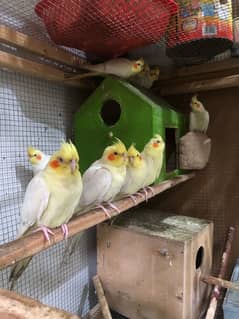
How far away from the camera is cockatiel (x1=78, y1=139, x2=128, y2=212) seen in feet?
3.13

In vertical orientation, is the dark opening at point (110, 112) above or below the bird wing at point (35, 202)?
above

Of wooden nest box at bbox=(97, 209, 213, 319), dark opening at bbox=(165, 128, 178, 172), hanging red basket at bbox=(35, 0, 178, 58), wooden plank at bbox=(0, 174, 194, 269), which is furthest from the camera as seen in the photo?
dark opening at bbox=(165, 128, 178, 172)

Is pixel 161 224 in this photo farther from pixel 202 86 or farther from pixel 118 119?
pixel 202 86

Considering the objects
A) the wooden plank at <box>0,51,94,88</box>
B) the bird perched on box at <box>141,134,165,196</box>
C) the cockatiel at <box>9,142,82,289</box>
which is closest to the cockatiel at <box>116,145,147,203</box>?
the bird perched on box at <box>141,134,165,196</box>

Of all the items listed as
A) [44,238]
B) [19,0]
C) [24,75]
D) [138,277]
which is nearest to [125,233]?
[138,277]

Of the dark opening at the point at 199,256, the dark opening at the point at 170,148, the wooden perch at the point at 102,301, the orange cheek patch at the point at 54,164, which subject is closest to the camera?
the orange cheek patch at the point at 54,164

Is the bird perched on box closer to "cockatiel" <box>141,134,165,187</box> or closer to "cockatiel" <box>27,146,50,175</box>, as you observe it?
"cockatiel" <box>141,134,165,187</box>

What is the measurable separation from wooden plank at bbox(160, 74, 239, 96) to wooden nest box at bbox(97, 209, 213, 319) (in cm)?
69

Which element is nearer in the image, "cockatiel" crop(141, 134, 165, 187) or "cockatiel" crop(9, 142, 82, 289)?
"cockatiel" crop(9, 142, 82, 289)

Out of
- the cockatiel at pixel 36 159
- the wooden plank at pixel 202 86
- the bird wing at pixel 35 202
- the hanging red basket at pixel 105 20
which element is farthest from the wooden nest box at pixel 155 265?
the hanging red basket at pixel 105 20

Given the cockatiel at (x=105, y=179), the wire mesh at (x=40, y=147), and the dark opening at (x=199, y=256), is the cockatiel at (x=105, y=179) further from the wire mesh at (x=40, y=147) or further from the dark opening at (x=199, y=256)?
the dark opening at (x=199, y=256)

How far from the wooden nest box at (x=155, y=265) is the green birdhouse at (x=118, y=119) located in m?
0.26

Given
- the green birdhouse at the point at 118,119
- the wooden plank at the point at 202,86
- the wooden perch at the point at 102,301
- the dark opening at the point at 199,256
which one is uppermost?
the wooden plank at the point at 202,86

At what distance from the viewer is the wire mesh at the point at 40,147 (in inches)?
42.4
